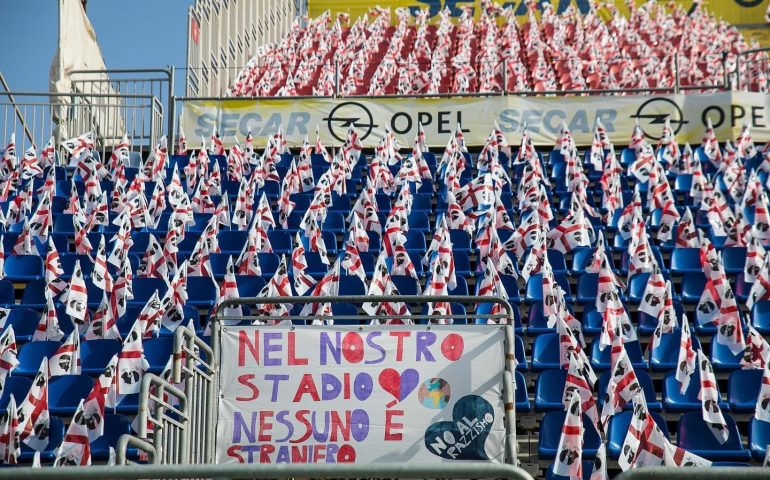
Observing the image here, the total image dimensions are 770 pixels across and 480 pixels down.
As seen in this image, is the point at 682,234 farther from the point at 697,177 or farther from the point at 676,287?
the point at 697,177

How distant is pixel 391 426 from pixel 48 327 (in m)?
5.27

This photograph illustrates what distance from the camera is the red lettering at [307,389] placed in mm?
7562

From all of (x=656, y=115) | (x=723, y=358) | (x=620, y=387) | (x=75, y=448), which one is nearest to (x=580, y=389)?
(x=620, y=387)

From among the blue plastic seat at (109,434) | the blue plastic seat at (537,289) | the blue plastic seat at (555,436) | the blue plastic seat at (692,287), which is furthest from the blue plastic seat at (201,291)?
the blue plastic seat at (692,287)

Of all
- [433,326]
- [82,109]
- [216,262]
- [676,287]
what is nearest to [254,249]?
[216,262]

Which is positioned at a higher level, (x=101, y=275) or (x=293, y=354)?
(x=101, y=275)

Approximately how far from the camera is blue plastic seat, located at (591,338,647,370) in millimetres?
10906

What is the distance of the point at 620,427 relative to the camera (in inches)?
379

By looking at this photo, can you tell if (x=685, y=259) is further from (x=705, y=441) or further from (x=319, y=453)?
(x=319, y=453)

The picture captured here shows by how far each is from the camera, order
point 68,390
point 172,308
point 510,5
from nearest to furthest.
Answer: point 68,390 → point 172,308 → point 510,5

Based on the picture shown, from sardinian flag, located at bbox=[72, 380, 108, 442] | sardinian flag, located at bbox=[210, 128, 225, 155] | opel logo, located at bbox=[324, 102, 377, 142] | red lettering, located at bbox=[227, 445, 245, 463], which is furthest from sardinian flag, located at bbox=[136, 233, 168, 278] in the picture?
opel logo, located at bbox=[324, 102, 377, 142]

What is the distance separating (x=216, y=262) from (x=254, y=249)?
2.51 feet

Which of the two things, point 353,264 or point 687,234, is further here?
point 687,234

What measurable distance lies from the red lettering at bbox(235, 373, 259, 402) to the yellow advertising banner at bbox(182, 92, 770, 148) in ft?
39.5
